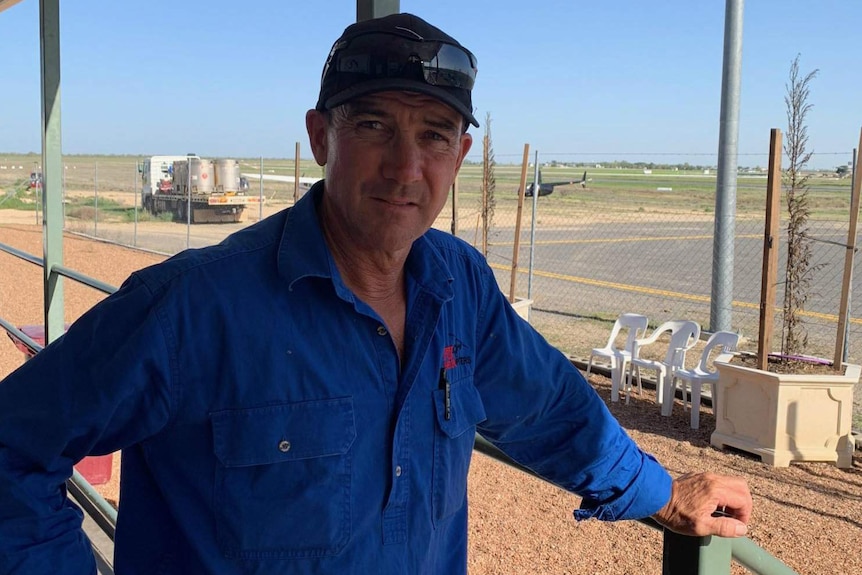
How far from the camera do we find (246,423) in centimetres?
101

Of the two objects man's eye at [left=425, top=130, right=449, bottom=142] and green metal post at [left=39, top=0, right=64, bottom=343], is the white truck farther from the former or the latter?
man's eye at [left=425, top=130, right=449, bottom=142]

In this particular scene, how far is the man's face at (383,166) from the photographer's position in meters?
1.18

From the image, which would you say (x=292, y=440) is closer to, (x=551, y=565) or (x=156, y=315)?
(x=156, y=315)

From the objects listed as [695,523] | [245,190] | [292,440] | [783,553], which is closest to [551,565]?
[783,553]

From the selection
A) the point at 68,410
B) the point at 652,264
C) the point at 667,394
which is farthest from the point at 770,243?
the point at 652,264

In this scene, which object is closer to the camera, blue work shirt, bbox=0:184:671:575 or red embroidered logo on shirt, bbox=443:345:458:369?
blue work shirt, bbox=0:184:671:575

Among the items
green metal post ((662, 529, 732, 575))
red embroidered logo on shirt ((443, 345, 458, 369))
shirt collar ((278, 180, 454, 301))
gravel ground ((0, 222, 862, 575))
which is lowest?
gravel ground ((0, 222, 862, 575))

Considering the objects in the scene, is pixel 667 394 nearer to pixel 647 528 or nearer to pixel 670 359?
pixel 670 359

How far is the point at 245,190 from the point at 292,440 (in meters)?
23.1

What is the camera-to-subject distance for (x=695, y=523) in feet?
3.82

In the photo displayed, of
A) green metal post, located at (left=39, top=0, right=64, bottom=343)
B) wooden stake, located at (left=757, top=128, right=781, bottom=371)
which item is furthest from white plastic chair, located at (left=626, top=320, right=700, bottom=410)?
green metal post, located at (left=39, top=0, right=64, bottom=343)

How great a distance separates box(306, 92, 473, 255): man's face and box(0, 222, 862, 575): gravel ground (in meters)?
3.07

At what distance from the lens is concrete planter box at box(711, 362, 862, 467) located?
5.46 metres

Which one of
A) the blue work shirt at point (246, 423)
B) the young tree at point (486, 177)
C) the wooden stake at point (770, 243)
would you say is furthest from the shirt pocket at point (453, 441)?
the young tree at point (486, 177)
